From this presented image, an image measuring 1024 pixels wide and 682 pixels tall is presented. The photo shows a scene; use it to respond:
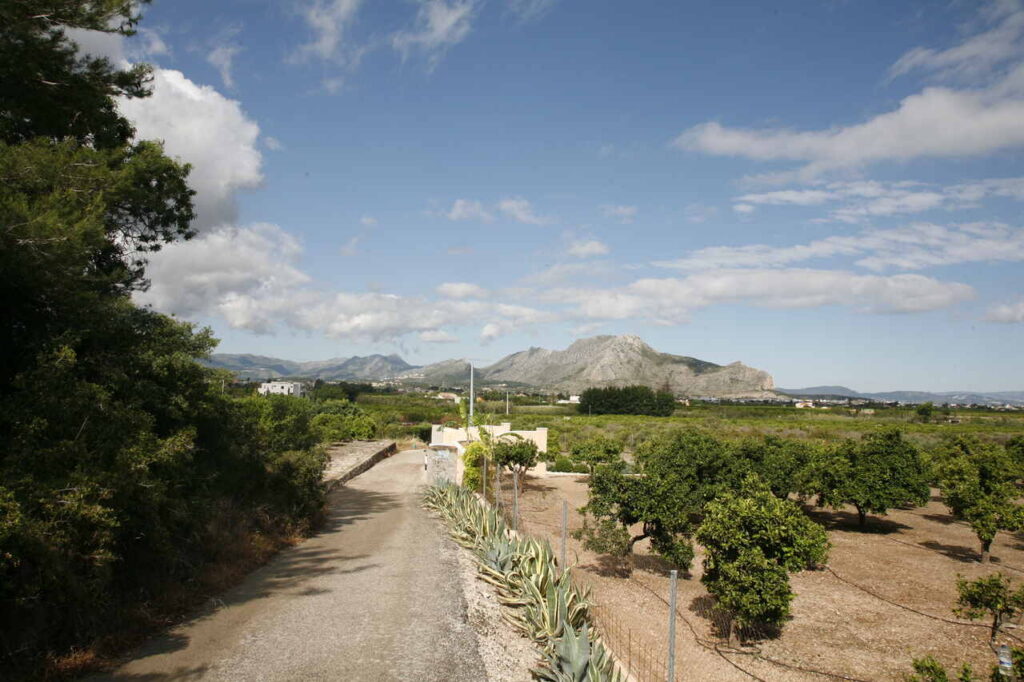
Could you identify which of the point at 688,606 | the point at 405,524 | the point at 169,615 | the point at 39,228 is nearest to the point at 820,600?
the point at 688,606

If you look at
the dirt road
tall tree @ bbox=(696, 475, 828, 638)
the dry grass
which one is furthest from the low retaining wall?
tall tree @ bbox=(696, 475, 828, 638)

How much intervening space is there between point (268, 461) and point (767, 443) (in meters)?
17.5

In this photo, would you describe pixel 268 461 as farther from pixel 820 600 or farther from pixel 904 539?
pixel 904 539

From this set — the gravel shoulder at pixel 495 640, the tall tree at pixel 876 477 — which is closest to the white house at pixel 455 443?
the gravel shoulder at pixel 495 640

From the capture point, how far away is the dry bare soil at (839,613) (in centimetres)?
879

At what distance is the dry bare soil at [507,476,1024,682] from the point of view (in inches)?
346

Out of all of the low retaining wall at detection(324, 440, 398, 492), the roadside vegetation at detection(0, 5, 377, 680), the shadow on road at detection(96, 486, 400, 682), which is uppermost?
the roadside vegetation at detection(0, 5, 377, 680)

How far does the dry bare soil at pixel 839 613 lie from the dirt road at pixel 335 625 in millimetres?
2801

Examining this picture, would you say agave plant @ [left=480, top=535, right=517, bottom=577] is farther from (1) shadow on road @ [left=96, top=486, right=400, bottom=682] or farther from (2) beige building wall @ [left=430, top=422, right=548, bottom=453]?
(2) beige building wall @ [left=430, top=422, right=548, bottom=453]

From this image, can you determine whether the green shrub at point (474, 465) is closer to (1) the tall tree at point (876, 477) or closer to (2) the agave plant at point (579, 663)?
(1) the tall tree at point (876, 477)

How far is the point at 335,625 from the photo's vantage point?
8367mm

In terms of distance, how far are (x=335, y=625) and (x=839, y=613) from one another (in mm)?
9296

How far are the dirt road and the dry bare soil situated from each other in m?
2.80

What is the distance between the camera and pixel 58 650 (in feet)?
22.0
